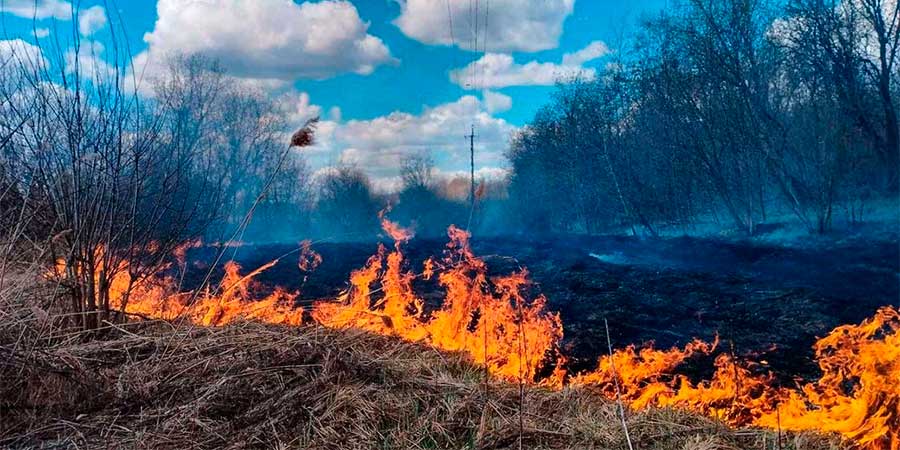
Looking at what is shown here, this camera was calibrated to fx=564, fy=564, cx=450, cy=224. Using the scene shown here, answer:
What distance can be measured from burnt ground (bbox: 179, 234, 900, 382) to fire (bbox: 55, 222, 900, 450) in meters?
0.42

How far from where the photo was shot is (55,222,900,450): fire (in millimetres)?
3535

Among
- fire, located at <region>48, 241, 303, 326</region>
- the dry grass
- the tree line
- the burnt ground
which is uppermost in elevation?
the tree line

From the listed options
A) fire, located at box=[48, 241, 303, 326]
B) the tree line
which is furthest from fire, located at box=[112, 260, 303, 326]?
the tree line

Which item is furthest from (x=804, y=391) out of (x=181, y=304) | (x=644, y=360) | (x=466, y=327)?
(x=181, y=304)

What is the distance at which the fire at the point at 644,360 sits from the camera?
139 inches

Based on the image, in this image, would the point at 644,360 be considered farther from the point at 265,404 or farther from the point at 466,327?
the point at 265,404

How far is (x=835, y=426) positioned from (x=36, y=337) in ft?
17.1

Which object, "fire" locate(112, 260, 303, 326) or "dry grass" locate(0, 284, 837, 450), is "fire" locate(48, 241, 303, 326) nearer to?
"fire" locate(112, 260, 303, 326)

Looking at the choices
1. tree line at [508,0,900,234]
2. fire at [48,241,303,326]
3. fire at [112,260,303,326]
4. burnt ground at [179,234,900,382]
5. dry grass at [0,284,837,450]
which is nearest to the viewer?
dry grass at [0,284,837,450]

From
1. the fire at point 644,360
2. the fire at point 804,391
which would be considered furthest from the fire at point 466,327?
the fire at point 804,391

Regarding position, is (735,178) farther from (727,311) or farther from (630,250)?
(727,311)

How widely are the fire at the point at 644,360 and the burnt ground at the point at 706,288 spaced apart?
42 centimetres

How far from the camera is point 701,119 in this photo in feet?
59.3

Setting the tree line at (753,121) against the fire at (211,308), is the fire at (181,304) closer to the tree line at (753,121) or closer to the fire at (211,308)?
the fire at (211,308)
